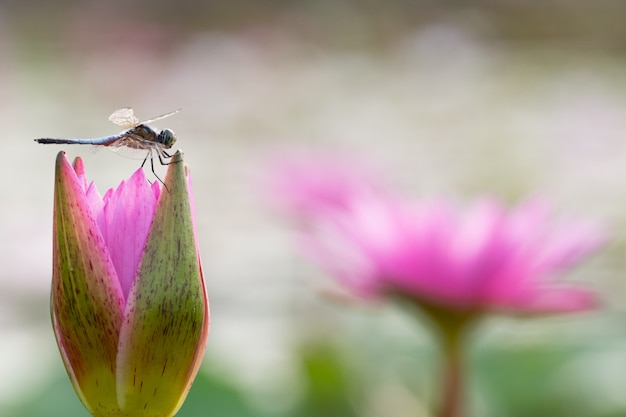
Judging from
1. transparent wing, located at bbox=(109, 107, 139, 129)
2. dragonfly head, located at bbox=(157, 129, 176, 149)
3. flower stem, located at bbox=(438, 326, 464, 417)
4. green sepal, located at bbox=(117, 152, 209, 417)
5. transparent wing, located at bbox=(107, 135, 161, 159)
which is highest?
transparent wing, located at bbox=(109, 107, 139, 129)

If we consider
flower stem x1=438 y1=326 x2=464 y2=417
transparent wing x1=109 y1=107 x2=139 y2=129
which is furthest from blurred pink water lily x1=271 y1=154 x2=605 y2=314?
transparent wing x1=109 y1=107 x2=139 y2=129

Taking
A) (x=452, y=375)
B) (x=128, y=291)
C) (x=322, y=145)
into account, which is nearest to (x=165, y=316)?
(x=128, y=291)

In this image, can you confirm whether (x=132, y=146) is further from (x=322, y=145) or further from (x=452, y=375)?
(x=322, y=145)

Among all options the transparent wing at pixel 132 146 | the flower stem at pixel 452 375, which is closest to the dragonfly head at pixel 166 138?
the transparent wing at pixel 132 146

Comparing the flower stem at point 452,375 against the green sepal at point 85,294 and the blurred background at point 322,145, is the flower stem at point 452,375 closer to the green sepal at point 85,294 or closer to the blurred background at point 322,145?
the blurred background at point 322,145

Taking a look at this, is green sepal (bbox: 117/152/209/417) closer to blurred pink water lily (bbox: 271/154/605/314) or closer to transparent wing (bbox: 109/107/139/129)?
transparent wing (bbox: 109/107/139/129)

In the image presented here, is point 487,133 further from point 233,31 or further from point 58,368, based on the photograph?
point 58,368
